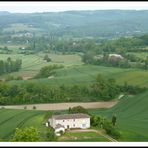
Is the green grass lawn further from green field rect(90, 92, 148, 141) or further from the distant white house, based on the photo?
the distant white house

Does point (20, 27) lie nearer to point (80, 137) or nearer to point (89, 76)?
point (89, 76)

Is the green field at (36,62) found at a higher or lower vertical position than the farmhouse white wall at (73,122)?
lower

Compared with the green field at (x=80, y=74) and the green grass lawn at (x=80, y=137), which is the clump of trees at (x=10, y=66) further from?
the green grass lawn at (x=80, y=137)

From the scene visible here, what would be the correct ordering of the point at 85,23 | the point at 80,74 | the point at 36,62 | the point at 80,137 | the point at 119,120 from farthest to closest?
1. the point at 85,23
2. the point at 36,62
3. the point at 80,74
4. the point at 119,120
5. the point at 80,137

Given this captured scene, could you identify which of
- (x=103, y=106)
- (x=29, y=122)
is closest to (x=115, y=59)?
(x=103, y=106)

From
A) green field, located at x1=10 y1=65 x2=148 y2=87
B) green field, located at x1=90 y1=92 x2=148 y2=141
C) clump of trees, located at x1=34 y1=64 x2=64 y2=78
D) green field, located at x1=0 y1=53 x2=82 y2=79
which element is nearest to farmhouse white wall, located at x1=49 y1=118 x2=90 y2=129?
green field, located at x1=90 y1=92 x2=148 y2=141

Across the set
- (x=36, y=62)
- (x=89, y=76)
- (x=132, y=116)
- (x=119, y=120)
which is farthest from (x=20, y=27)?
(x=119, y=120)

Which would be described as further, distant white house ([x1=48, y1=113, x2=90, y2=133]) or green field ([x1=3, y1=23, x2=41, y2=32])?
green field ([x1=3, y1=23, x2=41, y2=32])

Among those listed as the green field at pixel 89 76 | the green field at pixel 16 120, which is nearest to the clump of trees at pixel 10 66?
the green field at pixel 89 76

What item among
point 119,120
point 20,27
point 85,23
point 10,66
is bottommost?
point 85,23
